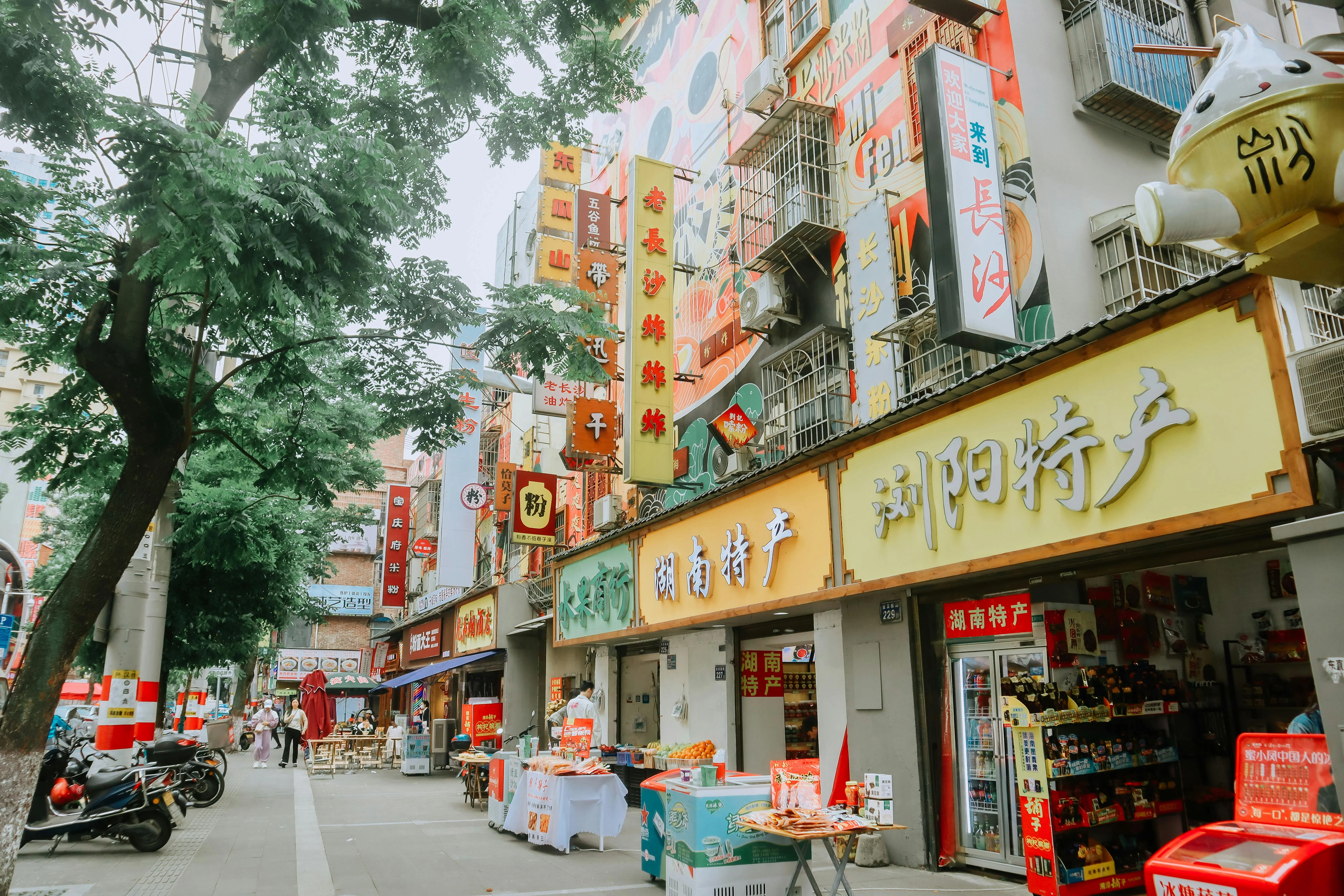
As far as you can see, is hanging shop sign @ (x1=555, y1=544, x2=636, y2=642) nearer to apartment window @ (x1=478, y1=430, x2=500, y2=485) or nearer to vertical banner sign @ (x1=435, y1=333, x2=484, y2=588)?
vertical banner sign @ (x1=435, y1=333, x2=484, y2=588)

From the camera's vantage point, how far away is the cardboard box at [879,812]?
6.21m

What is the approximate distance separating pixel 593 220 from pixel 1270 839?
16679mm

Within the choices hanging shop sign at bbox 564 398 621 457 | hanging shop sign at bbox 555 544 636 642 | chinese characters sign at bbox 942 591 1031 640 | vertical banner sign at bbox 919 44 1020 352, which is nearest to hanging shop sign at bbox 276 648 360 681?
hanging shop sign at bbox 555 544 636 642

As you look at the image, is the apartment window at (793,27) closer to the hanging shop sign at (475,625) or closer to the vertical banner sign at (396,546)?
the hanging shop sign at (475,625)

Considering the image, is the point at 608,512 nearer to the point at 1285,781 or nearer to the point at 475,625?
the point at 475,625

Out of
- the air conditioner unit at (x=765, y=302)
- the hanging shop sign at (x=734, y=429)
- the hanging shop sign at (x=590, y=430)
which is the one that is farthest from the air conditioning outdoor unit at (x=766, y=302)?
the hanging shop sign at (x=590, y=430)

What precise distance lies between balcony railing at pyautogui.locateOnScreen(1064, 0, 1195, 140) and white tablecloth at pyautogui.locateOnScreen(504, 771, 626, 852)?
9724 millimetres

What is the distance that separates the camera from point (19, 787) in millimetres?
6969

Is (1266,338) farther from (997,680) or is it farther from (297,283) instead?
(297,283)

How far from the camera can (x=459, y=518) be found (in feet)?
95.4

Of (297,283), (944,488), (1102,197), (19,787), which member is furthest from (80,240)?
(1102,197)

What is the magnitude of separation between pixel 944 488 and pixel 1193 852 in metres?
4.21

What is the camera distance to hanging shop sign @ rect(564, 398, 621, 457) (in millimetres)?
15992

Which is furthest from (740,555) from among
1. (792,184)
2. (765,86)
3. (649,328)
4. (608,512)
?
(765,86)
